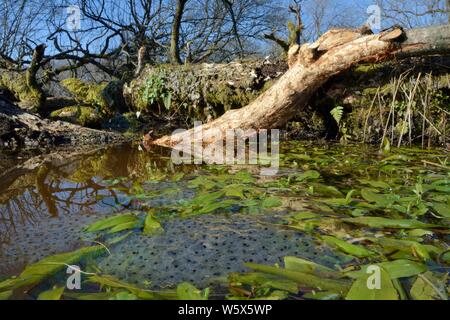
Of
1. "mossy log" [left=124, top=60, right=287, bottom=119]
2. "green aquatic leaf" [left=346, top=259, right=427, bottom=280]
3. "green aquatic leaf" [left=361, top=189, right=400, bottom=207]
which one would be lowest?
"green aquatic leaf" [left=346, top=259, right=427, bottom=280]

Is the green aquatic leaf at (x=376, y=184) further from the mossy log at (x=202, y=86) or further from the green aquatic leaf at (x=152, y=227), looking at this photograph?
the mossy log at (x=202, y=86)

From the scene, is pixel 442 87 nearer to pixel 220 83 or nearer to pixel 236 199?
pixel 220 83

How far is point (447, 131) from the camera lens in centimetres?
409

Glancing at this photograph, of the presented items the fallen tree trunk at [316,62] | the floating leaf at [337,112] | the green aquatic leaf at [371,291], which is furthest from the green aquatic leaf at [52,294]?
the floating leaf at [337,112]

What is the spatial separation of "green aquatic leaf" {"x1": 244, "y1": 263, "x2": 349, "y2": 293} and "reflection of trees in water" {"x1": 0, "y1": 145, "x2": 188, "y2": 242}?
1.10 metres

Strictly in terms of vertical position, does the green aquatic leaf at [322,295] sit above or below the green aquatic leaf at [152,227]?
below

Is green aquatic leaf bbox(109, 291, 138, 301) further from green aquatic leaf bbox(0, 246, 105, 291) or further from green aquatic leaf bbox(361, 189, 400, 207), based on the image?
green aquatic leaf bbox(361, 189, 400, 207)

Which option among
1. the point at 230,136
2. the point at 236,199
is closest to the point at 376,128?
the point at 230,136

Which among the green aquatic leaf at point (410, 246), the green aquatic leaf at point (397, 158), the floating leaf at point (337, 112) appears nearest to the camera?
the green aquatic leaf at point (410, 246)

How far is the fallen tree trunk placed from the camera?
3.64 m

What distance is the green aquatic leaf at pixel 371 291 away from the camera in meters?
1.02

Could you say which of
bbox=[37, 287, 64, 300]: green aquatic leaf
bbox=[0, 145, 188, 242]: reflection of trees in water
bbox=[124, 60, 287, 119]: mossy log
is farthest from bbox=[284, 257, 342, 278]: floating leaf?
bbox=[124, 60, 287, 119]: mossy log

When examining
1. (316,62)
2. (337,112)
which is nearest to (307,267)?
(316,62)
